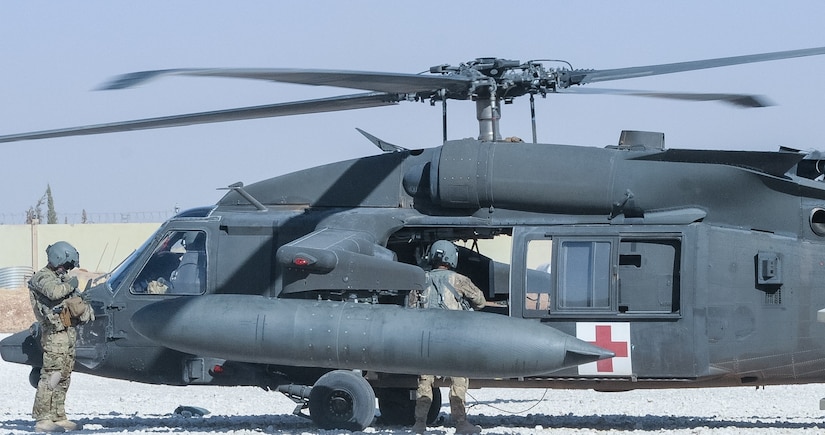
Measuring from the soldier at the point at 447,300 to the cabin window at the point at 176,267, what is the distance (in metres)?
2.00

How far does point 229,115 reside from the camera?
391 inches

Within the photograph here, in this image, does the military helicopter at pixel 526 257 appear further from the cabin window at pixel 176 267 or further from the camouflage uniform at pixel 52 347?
the camouflage uniform at pixel 52 347

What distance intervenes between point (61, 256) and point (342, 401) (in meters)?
2.77

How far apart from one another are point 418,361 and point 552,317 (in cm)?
169

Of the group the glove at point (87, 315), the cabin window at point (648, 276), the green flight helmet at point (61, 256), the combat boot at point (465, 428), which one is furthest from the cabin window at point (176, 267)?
the cabin window at point (648, 276)

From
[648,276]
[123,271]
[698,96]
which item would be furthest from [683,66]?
[123,271]

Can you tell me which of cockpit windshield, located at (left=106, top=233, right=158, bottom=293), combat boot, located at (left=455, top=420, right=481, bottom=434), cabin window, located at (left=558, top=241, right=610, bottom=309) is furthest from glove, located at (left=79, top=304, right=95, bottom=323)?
cabin window, located at (left=558, top=241, right=610, bottom=309)

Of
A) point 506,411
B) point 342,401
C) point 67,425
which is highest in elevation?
point 342,401

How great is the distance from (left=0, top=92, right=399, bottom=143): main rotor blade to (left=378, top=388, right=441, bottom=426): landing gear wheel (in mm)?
2664

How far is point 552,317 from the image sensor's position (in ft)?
31.5

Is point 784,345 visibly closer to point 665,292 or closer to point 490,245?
point 665,292

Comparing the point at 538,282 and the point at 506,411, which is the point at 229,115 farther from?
the point at 506,411

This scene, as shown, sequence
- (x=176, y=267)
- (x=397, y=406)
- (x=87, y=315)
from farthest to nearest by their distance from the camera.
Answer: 1. (x=397, y=406)
2. (x=176, y=267)
3. (x=87, y=315)

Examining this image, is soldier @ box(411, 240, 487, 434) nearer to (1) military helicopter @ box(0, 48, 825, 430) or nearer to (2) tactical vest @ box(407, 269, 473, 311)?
(2) tactical vest @ box(407, 269, 473, 311)
